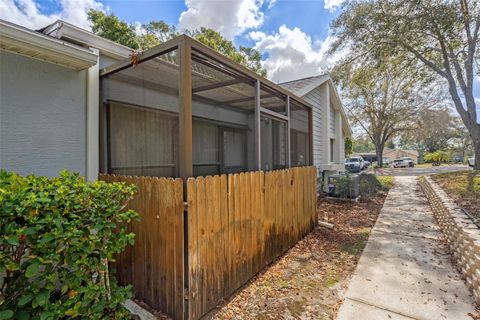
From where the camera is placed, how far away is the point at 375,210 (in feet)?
26.0

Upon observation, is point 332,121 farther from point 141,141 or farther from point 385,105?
point 385,105

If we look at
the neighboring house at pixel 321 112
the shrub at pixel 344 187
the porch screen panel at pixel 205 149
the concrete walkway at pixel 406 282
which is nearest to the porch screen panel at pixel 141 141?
the porch screen panel at pixel 205 149

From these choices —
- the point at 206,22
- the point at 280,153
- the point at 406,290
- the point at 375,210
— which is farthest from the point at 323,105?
the point at 206,22

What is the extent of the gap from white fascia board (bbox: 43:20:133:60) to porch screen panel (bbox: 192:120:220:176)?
2.26 m

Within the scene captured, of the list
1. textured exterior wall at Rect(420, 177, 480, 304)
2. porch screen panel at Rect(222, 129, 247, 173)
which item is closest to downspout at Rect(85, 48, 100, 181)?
porch screen panel at Rect(222, 129, 247, 173)

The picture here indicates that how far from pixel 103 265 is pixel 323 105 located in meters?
10.4

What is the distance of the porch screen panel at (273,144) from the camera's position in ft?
15.4

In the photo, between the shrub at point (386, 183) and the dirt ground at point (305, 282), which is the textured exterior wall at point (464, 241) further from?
the shrub at point (386, 183)

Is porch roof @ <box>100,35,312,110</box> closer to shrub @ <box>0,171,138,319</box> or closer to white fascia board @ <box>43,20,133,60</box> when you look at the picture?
white fascia board @ <box>43,20,133,60</box>

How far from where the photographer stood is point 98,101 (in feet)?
11.4

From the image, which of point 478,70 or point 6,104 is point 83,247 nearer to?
point 6,104

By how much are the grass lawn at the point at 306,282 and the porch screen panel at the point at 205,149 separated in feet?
8.66

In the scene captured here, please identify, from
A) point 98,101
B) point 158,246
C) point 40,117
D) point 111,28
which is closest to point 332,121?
point 98,101

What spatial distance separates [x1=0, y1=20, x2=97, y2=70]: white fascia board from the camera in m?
2.39
